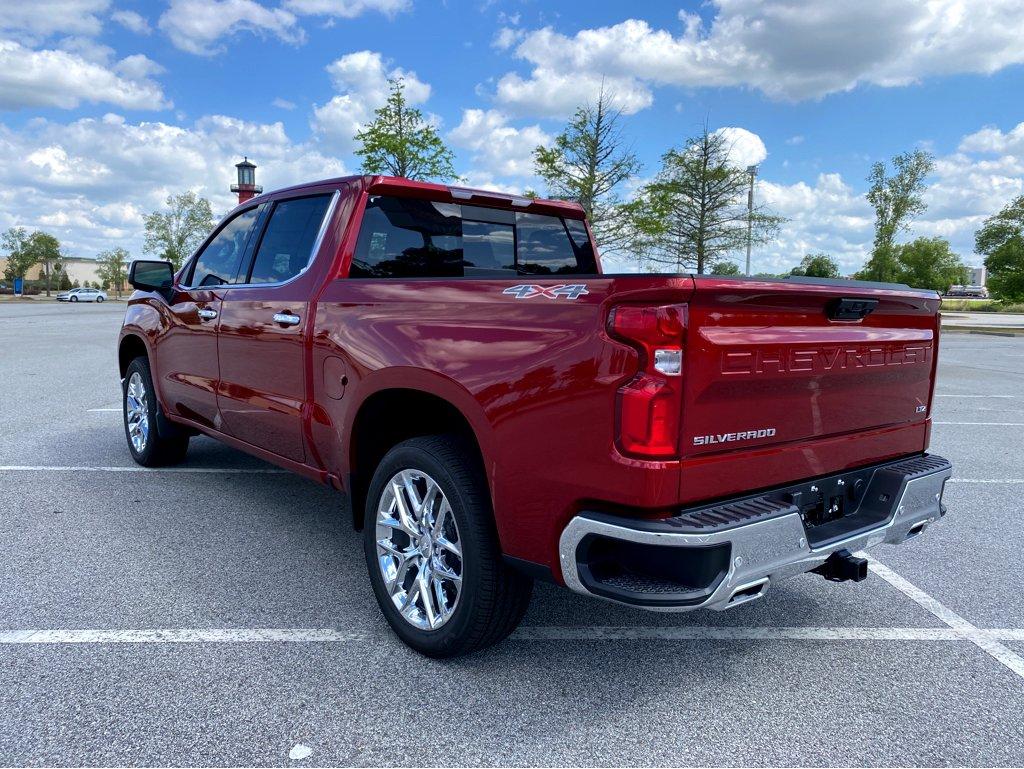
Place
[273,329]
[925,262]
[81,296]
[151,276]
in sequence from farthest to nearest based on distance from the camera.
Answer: [81,296], [925,262], [151,276], [273,329]

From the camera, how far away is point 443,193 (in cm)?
400

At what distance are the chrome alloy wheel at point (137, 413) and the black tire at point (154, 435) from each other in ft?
0.05

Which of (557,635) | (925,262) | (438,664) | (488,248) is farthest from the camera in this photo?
(925,262)

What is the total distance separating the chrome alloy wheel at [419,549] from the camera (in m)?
2.98

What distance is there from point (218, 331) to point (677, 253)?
97.8 feet

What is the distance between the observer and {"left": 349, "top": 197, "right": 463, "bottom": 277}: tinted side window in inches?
150

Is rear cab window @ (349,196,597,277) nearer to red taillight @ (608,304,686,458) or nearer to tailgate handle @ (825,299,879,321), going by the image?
tailgate handle @ (825,299,879,321)

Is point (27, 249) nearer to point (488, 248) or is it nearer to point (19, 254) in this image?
point (19, 254)

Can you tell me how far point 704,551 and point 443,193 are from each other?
7.88ft

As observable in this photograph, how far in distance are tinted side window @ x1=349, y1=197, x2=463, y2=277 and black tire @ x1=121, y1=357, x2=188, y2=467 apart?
8.54 feet

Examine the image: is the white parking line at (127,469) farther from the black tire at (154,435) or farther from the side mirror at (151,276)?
the side mirror at (151,276)

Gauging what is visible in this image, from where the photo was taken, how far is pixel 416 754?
2438 mm

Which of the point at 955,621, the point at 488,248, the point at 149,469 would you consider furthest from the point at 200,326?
the point at 955,621

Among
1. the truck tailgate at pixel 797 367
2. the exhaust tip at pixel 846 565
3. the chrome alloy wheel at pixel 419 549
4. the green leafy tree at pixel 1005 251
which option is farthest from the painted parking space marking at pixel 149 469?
the green leafy tree at pixel 1005 251
